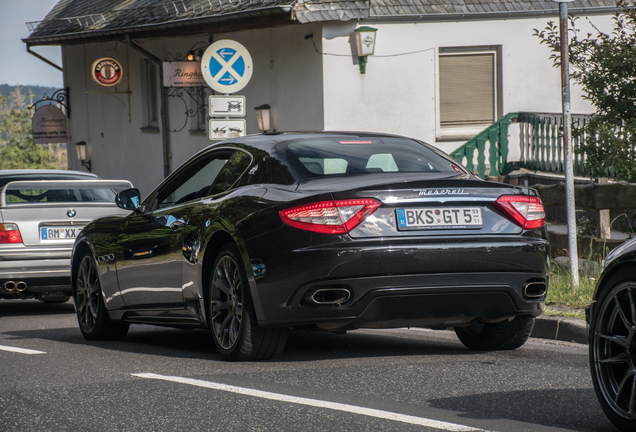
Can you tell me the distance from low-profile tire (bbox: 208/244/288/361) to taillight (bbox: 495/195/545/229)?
5.02ft

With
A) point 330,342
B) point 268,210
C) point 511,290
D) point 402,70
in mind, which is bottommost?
point 330,342

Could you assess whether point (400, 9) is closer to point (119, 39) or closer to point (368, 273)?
point (119, 39)

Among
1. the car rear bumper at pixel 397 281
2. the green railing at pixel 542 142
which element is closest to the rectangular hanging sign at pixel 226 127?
the green railing at pixel 542 142

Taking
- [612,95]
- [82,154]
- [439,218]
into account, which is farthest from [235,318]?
[82,154]

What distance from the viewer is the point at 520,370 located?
229 inches

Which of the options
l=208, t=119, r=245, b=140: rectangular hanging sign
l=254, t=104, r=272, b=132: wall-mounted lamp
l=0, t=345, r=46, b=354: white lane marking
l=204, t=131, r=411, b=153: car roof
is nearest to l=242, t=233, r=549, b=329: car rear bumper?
l=204, t=131, r=411, b=153: car roof

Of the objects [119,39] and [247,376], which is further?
[119,39]

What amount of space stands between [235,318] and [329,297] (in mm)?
773

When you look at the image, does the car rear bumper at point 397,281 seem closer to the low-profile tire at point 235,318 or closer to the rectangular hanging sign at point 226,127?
the low-profile tire at point 235,318

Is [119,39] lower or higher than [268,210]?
higher

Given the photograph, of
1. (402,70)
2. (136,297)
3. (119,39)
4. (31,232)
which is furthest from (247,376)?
(119,39)

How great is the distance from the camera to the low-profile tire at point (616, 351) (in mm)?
4012

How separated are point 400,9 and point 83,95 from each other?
13.7m

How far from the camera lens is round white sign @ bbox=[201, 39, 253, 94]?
12.6 metres
